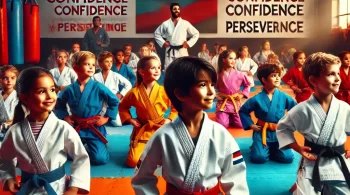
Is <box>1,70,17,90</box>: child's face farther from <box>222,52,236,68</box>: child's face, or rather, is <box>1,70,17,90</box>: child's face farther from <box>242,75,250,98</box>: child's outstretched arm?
<box>242,75,250,98</box>: child's outstretched arm

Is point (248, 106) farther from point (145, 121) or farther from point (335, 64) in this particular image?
point (335, 64)

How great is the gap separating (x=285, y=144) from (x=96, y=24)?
799 cm

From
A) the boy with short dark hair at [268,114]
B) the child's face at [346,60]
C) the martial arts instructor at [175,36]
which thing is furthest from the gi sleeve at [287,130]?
the martial arts instructor at [175,36]

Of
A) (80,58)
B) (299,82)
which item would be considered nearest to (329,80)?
(80,58)

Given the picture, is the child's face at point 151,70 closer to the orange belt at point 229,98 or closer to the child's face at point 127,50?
the orange belt at point 229,98

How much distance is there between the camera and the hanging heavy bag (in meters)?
7.08

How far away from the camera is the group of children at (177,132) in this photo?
2.08m

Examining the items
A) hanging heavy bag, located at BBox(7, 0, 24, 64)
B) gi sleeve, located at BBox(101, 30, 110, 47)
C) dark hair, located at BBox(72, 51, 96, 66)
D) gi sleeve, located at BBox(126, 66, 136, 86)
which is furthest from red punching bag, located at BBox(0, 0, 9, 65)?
gi sleeve, located at BBox(101, 30, 110, 47)

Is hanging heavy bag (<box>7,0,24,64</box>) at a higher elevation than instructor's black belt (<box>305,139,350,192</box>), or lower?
higher

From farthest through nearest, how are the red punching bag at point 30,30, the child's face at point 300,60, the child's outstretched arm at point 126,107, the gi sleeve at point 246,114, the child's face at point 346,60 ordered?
the red punching bag at point 30,30, the child's face at point 300,60, the child's face at point 346,60, the gi sleeve at point 246,114, the child's outstretched arm at point 126,107

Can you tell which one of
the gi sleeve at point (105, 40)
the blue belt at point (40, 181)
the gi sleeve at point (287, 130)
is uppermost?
the gi sleeve at point (105, 40)

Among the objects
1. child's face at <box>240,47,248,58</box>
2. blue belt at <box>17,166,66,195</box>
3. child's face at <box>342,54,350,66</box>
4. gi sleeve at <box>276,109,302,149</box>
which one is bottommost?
blue belt at <box>17,166,66,195</box>

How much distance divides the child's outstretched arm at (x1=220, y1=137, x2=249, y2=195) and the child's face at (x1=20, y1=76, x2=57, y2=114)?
96 cm

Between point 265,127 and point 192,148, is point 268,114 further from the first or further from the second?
point 192,148
